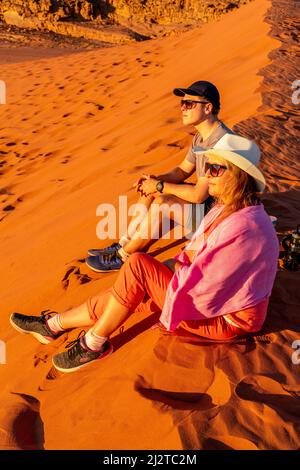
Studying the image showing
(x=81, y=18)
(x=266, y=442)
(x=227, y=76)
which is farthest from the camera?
(x=81, y=18)

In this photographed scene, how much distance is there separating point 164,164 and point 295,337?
2.98 m

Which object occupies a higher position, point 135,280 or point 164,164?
point 135,280

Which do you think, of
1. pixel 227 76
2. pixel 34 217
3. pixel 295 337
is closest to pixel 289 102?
pixel 227 76

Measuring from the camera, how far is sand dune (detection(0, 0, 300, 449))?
2213 mm

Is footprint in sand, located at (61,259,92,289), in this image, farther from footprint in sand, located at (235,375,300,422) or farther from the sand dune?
footprint in sand, located at (235,375,300,422)

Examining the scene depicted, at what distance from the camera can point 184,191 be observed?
3398mm

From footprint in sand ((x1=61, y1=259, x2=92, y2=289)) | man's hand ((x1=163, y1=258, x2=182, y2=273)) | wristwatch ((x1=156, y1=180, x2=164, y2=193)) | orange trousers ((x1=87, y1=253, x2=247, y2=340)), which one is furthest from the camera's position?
footprint in sand ((x1=61, y1=259, x2=92, y2=289))

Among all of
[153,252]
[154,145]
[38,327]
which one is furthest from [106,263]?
[154,145]

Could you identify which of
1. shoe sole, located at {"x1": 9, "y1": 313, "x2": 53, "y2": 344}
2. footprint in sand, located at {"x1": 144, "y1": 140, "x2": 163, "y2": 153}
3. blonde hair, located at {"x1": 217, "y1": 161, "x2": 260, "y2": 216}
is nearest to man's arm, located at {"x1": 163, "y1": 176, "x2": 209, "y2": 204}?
blonde hair, located at {"x1": 217, "y1": 161, "x2": 260, "y2": 216}

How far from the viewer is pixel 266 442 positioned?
202 cm

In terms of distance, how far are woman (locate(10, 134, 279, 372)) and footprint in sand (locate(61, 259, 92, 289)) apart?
0.88 meters

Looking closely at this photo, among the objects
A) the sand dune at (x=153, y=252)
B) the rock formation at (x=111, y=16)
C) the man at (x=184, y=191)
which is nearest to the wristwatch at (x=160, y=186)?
the man at (x=184, y=191)

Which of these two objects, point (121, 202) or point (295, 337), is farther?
point (121, 202)

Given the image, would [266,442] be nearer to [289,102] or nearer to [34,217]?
[34,217]
